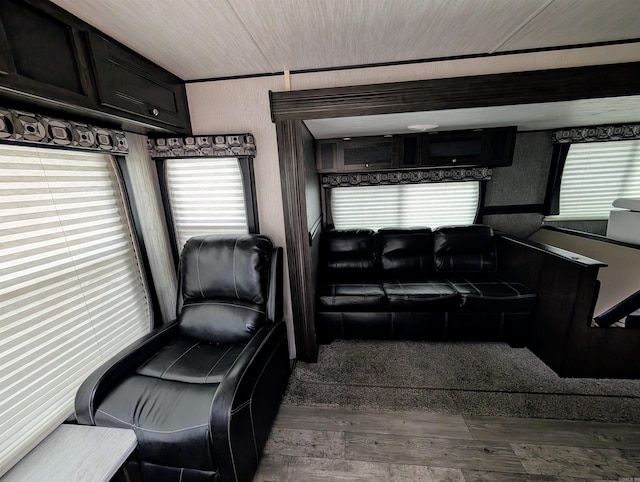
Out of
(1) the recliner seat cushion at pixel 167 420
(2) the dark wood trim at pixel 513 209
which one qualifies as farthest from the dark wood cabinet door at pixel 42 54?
(2) the dark wood trim at pixel 513 209

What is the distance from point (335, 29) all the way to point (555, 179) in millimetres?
3105

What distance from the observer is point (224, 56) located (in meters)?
1.42

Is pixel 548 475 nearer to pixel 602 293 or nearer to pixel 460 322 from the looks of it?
pixel 460 322

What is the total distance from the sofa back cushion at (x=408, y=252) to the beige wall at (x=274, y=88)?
4.53 feet

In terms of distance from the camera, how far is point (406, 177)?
9.41 feet

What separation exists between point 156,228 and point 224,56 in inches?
51.9

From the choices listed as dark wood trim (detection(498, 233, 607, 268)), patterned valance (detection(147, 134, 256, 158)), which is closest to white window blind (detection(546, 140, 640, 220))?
dark wood trim (detection(498, 233, 607, 268))

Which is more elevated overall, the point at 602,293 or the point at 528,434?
the point at 602,293

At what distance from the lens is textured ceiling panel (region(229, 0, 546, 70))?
105 cm

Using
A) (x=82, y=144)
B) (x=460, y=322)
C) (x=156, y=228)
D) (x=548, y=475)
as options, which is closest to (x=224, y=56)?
(x=82, y=144)

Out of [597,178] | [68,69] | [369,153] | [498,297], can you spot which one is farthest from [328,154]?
[597,178]

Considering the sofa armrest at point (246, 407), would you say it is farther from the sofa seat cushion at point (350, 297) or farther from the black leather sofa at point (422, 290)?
the black leather sofa at point (422, 290)

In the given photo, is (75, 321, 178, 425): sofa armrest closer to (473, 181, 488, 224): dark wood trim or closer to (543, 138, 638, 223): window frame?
(473, 181, 488, 224): dark wood trim

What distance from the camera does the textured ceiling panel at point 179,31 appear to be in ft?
3.25
